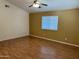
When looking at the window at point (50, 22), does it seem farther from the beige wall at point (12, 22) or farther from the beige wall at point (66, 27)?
the beige wall at point (12, 22)

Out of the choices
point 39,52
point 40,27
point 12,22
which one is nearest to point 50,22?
point 40,27

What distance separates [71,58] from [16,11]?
179 inches

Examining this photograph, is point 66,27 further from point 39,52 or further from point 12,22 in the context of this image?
point 12,22

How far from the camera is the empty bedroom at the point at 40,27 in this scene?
148 inches

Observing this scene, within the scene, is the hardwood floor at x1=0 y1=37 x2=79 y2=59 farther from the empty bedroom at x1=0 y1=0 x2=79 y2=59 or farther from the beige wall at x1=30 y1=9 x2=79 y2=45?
the beige wall at x1=30 y1=9 x2=79 y2=45

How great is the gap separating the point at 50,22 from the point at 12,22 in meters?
2.55

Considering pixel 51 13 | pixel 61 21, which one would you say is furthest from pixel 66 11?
pixel 51 13

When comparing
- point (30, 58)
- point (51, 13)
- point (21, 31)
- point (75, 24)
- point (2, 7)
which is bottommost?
point (30, 58)

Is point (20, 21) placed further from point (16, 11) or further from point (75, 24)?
point (75, 24)

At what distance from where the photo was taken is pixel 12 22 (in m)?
5.68

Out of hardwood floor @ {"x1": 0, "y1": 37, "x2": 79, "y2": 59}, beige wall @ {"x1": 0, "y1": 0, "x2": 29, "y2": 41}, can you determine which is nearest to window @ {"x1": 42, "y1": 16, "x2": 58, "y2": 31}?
hardwood floor @ {"x1": 0, "y1": 37, "x2": 79, "y2": 59}

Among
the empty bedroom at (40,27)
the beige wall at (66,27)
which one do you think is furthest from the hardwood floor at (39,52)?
the beige wall at (66,27)

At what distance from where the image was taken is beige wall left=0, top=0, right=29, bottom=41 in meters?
5.18

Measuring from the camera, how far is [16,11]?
5832mm
